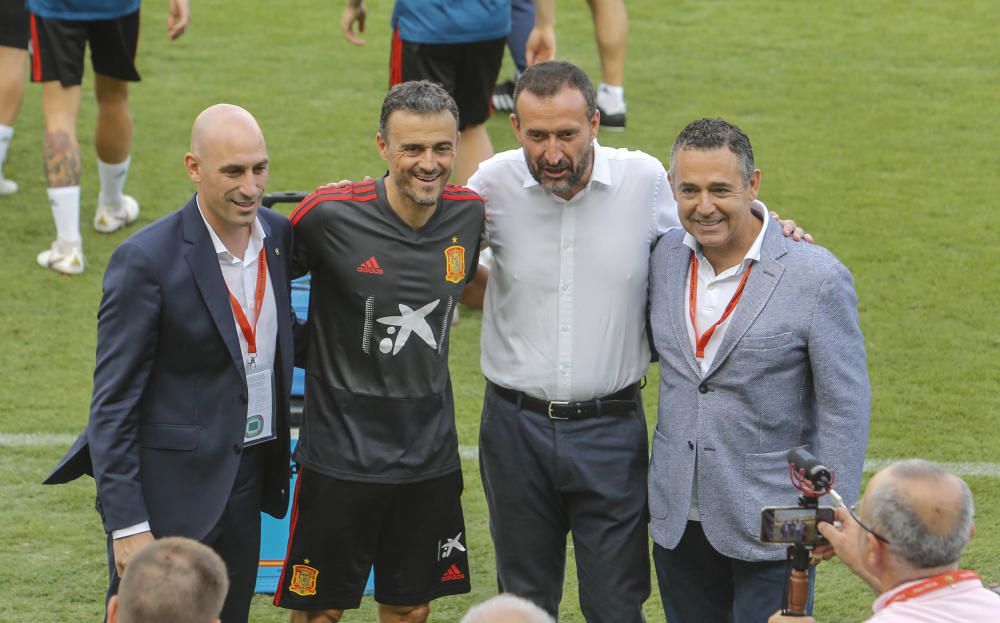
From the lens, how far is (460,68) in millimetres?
Answer: 7754

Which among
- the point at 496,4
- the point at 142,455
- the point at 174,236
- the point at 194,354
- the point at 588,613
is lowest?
the point at 588,613

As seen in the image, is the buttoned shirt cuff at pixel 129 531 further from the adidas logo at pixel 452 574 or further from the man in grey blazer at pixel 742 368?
the man in grey blazer at pixel 742 368

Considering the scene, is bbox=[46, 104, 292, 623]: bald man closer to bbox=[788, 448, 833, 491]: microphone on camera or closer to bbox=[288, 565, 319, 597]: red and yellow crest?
bbox=[288, 565, 319, 597]: red and yellow crest

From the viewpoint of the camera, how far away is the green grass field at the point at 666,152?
5.96 meters

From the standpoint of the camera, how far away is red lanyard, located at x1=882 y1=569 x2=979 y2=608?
314 centimetres

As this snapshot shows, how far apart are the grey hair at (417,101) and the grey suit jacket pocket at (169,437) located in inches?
39.7

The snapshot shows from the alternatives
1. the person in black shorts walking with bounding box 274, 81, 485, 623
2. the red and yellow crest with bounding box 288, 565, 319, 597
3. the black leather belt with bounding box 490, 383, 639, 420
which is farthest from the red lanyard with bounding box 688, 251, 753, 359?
the red and yellow crest with bounding box 288, 565, 319, 597

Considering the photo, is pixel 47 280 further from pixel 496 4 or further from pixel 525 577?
pixel 525 577

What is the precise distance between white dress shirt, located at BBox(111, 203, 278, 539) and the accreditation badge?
0.03 m

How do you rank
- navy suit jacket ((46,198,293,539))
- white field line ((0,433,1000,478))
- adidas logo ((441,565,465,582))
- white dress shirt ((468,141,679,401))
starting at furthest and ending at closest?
white field line ((0,433,1000,478))
adidas logo ((441,565,465,582))
white dress shirt ((468,141,679,401))
navy suit jacket ((46,198,293,539))

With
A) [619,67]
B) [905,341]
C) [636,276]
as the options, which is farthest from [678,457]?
[619,67]

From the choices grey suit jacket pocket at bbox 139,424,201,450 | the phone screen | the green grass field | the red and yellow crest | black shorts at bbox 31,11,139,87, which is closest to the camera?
the phone screen

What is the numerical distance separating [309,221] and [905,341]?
4.08 metres

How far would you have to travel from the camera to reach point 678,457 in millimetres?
4160
